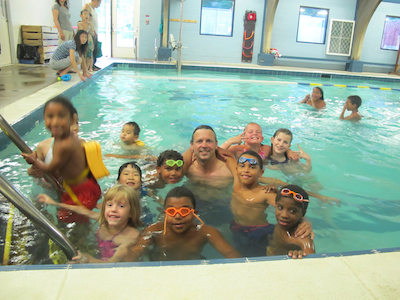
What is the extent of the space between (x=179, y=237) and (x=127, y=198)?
0.47m

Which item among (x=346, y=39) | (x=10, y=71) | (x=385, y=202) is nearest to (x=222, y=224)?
(x=385, y=202)

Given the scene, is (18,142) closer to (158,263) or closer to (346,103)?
(158,263)

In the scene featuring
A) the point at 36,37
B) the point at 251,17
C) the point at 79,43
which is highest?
the point at 251,17

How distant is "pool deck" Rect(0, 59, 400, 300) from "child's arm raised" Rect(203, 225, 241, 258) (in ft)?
1.85

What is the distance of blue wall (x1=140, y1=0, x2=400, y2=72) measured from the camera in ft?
52.5

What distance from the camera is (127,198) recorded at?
94.6 inches

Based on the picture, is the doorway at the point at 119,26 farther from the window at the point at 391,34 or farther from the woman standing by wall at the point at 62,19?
the window at the point at 391,34

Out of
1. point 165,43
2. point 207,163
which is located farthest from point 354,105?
point 165,43

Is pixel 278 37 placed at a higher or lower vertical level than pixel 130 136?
higher

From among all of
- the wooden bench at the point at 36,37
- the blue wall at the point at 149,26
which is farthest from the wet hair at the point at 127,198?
the blue wall at the point at 149,26

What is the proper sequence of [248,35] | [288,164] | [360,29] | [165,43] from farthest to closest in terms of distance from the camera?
[248,35] → [360,29] → [165,43] → [288,164]

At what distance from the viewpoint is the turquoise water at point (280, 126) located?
3.13m

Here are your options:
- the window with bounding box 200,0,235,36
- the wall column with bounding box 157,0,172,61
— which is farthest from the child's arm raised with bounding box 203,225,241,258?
the window with bounding box 200,0,235,36

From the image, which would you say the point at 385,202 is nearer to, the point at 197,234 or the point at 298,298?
the point at 197,234
